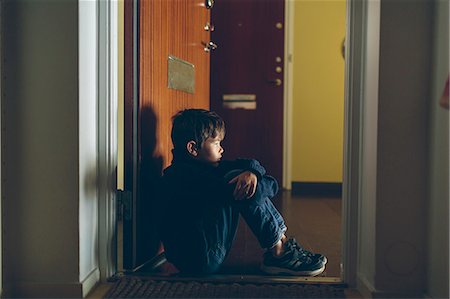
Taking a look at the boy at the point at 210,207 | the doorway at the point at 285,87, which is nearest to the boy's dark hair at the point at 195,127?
the boy at the point at 210,207

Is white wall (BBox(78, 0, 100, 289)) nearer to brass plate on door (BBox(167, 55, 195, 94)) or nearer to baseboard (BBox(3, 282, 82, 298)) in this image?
baseboard (BBox(3, 282, 82, 298))

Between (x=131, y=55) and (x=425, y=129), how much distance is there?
1024 mm

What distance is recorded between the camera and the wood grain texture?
198 cm

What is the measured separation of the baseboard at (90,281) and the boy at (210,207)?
280mm

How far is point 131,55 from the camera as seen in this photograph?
1.93 m

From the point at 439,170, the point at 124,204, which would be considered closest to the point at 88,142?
the point at 124,204

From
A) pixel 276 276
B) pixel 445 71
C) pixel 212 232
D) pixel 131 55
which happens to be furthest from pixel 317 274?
pixel 131 55

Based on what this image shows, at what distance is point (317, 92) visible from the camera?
15.3ft

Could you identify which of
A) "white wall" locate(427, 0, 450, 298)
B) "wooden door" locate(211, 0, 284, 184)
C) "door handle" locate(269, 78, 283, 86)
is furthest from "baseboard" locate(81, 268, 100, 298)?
"door handle" locate(269, 78, 283, 86)

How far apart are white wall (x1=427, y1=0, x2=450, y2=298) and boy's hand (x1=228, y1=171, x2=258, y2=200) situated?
58cm

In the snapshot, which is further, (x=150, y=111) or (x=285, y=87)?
(x=285, y=87)

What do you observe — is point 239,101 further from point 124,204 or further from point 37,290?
point 37,290

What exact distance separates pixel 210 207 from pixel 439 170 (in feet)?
2.61

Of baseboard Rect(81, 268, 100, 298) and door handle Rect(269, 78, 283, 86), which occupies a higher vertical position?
door handle Rect(269, 78, 283, 86)
